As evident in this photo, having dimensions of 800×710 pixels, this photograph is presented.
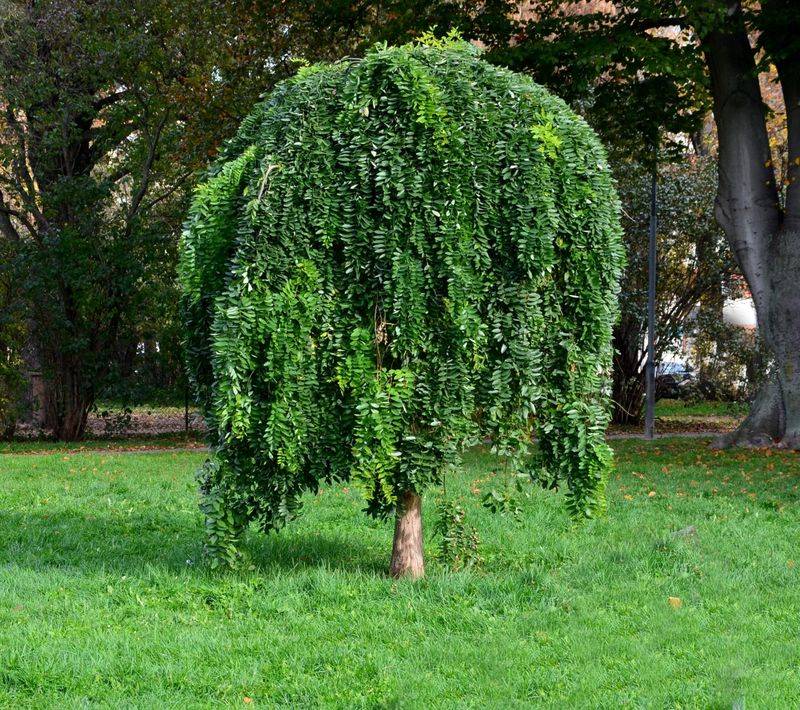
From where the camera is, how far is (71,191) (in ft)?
57.2

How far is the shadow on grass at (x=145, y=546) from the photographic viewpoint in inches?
266

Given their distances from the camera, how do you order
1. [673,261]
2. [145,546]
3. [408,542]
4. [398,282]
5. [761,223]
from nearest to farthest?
[398,282] < [408,542] < [145,546] < [761,223] < [673,261]

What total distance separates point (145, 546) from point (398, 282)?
334 cm

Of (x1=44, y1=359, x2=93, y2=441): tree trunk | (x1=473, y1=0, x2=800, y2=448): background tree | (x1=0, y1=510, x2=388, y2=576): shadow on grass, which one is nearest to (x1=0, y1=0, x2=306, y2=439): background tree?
(x1=44, y1=359, x2=93, y2=441): tree trunk

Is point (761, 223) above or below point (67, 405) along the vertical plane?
above

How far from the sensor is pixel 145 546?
7539 millimetres

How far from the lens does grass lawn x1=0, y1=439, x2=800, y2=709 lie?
446 cm

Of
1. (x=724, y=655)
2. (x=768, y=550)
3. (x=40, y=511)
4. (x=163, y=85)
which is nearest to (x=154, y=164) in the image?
(x=163, y=85)

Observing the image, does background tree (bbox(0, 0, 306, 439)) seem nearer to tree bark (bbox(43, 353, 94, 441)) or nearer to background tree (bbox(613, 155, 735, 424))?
tree bark (bbox(43, 353, 94, 441))

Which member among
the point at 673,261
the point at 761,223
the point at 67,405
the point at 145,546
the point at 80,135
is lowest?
the point at 145,546

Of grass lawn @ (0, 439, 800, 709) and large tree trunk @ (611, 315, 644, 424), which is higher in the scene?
large tree trunk @ (611, 315, 644, 424)

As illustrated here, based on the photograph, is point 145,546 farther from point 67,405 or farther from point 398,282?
point 67,405

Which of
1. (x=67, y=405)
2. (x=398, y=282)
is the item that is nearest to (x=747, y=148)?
(x=398, y=282)

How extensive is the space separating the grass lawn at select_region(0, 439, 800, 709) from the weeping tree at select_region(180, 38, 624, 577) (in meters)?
0.63
